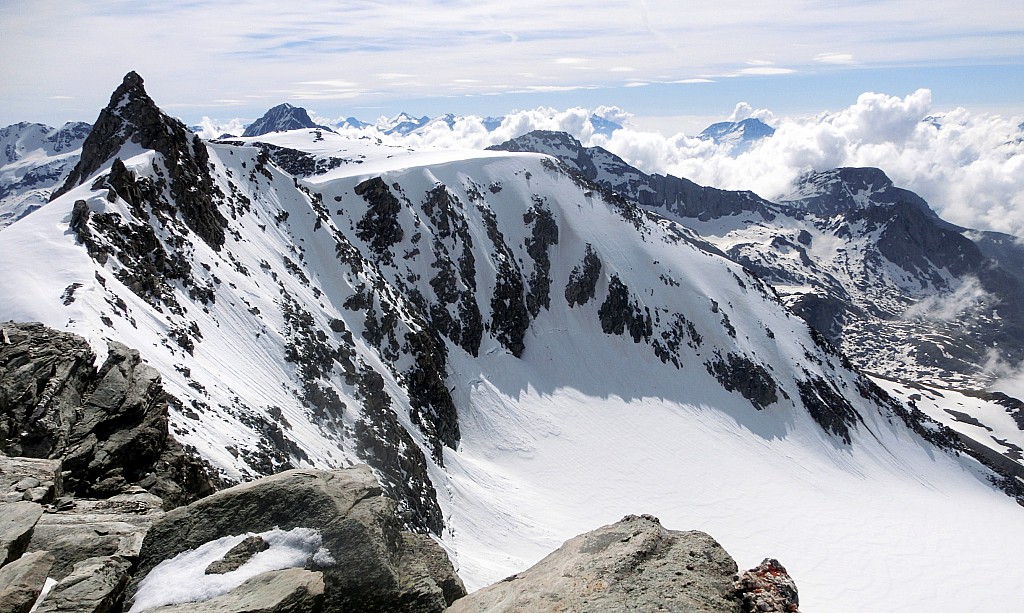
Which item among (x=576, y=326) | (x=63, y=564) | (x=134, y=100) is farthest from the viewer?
(x=576, y=326)

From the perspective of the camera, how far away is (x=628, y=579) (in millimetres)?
11156

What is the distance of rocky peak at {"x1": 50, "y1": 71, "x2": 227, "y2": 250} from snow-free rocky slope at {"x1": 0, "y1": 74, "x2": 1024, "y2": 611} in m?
0.27

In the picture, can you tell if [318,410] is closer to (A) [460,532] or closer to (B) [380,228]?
(A) [460,532]

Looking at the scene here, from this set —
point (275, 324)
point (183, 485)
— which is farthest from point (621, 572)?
point (275, 324)

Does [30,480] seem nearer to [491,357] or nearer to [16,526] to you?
[16,526]

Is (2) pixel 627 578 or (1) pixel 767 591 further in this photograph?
(2) pixel 627 578

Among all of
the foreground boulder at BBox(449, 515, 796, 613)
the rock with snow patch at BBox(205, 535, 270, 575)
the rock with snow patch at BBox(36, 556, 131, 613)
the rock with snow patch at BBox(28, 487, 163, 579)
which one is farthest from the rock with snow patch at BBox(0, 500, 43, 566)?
the foreground boulder at BBox(449, 515, 796, 613)

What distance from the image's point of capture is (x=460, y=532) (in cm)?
4897

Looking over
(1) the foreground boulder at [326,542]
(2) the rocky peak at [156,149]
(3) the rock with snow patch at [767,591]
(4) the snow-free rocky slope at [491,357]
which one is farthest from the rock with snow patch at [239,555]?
(2) the rocky peak at [156,149]

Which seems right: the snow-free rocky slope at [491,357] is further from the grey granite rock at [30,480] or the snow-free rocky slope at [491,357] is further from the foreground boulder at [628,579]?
the foreground boulder at [628,579]

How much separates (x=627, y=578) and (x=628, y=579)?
0.04 metres

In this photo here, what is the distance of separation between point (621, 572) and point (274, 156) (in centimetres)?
10798

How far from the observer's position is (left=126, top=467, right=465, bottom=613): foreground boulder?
37.1ft

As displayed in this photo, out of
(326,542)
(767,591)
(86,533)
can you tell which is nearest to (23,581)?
(86,533)
